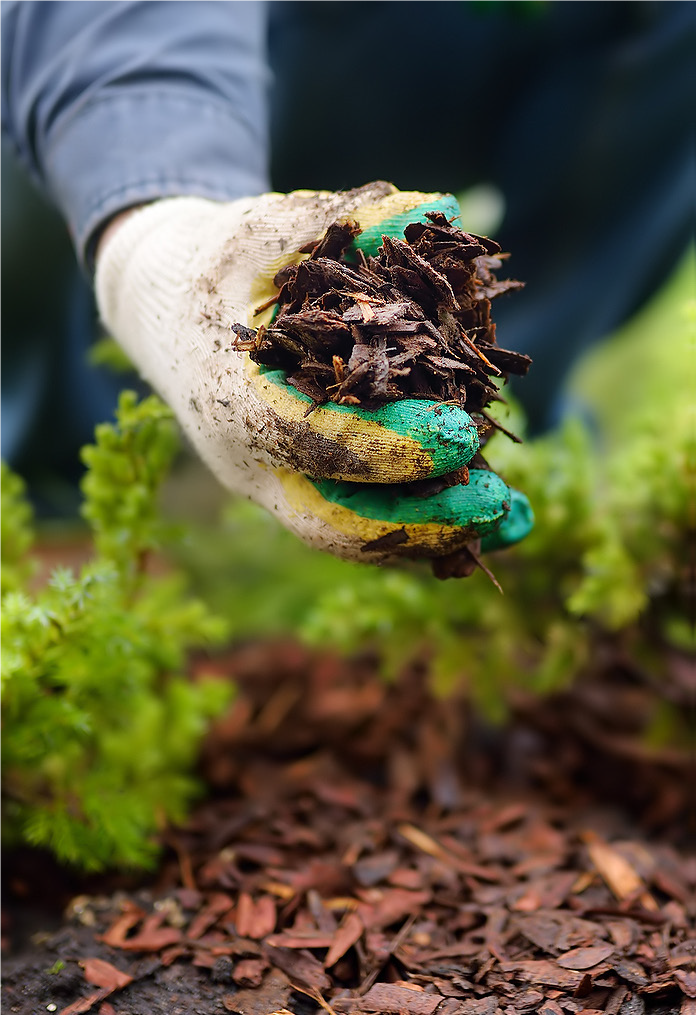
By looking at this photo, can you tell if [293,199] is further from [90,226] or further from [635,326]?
[635,326]

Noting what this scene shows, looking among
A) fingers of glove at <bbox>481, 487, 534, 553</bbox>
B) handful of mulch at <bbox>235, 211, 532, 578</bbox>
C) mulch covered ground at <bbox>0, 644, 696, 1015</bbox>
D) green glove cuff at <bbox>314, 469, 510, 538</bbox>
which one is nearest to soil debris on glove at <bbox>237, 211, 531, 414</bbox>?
handful of mulch at <bbox>235, 211, 532, 578</bbox>

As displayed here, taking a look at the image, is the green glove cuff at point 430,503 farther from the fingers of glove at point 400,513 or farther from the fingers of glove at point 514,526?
the fingers of glove at point 514,526

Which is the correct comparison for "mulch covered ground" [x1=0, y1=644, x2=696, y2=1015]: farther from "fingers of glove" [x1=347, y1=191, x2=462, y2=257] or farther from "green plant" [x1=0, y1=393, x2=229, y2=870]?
"fingers of glove" [x1=347, y1=191, x2=462, y2=257]

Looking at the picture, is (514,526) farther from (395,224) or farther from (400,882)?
(400,882)

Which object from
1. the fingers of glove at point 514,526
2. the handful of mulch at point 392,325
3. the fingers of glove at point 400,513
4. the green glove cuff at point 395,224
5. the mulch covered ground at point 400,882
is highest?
the green glove cuff at point 395,224

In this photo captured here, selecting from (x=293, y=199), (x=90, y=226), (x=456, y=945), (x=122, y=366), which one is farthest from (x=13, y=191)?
(x=456, y=945)

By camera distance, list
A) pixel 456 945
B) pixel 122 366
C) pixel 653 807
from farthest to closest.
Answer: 1. pixel 122 366
2. pixel 653 807
3. pixel 456 945

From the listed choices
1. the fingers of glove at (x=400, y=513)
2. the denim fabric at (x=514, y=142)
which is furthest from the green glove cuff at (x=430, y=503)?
the denim fabric at (x=514, y=142)
